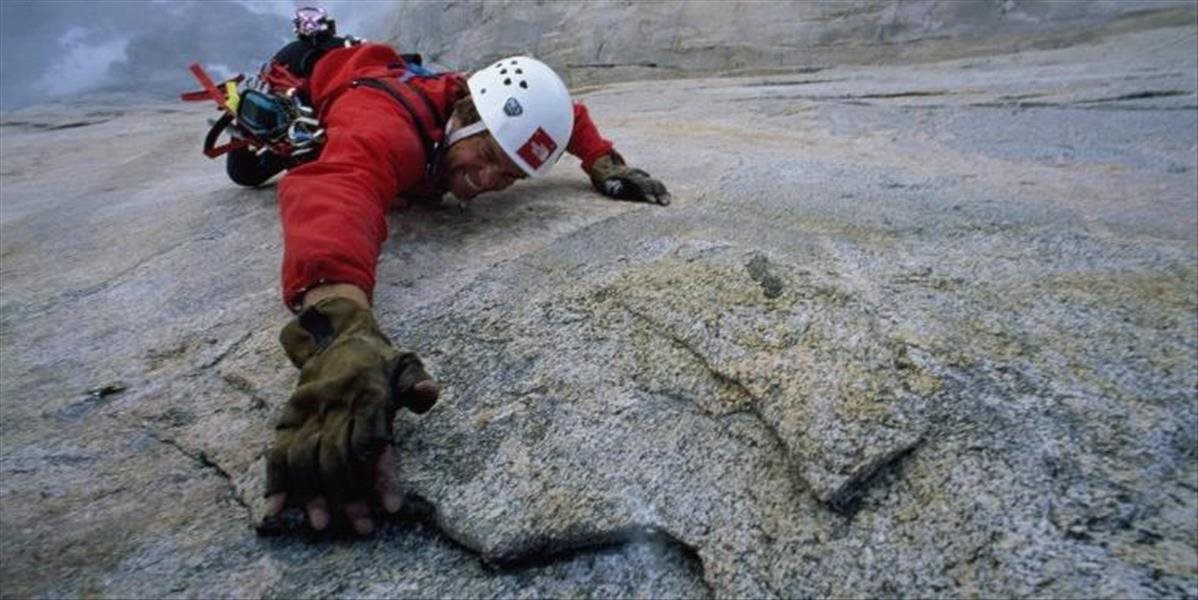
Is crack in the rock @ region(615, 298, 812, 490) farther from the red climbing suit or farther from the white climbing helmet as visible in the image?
the white climbing helmet

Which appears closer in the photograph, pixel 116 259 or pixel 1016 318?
pixel 1016 318

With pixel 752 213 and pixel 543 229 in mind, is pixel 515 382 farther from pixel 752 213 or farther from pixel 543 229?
pixel 752 213

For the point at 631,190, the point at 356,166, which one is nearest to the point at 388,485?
the point at 356,166

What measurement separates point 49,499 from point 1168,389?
2.21 m

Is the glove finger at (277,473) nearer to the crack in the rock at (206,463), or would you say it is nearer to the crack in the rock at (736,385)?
the crack in the rock at (206,463)

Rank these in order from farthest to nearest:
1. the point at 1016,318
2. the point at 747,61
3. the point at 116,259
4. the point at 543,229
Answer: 1. the point at 747,61
2. the point at 116,259
3. the point at 543,229
4. the point at 1016,318

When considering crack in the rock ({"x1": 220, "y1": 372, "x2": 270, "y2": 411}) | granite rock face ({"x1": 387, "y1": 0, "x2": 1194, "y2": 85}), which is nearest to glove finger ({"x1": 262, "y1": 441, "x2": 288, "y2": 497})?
crack in the rock ({"x1": 220, "y1": 372, "x2": 270, "y2": 411})

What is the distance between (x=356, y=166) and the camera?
A: 2.02 meters

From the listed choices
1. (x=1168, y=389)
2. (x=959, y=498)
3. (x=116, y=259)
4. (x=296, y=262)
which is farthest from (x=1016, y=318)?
(x=116, y=259)

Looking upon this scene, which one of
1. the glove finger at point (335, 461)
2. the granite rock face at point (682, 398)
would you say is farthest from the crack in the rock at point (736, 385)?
the glove finger at point (335, 461)

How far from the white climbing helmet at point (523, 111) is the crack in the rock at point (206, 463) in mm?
1440

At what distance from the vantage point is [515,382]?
1.61 m

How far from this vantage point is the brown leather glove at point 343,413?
120 cm

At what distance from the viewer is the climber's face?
2617 mm
